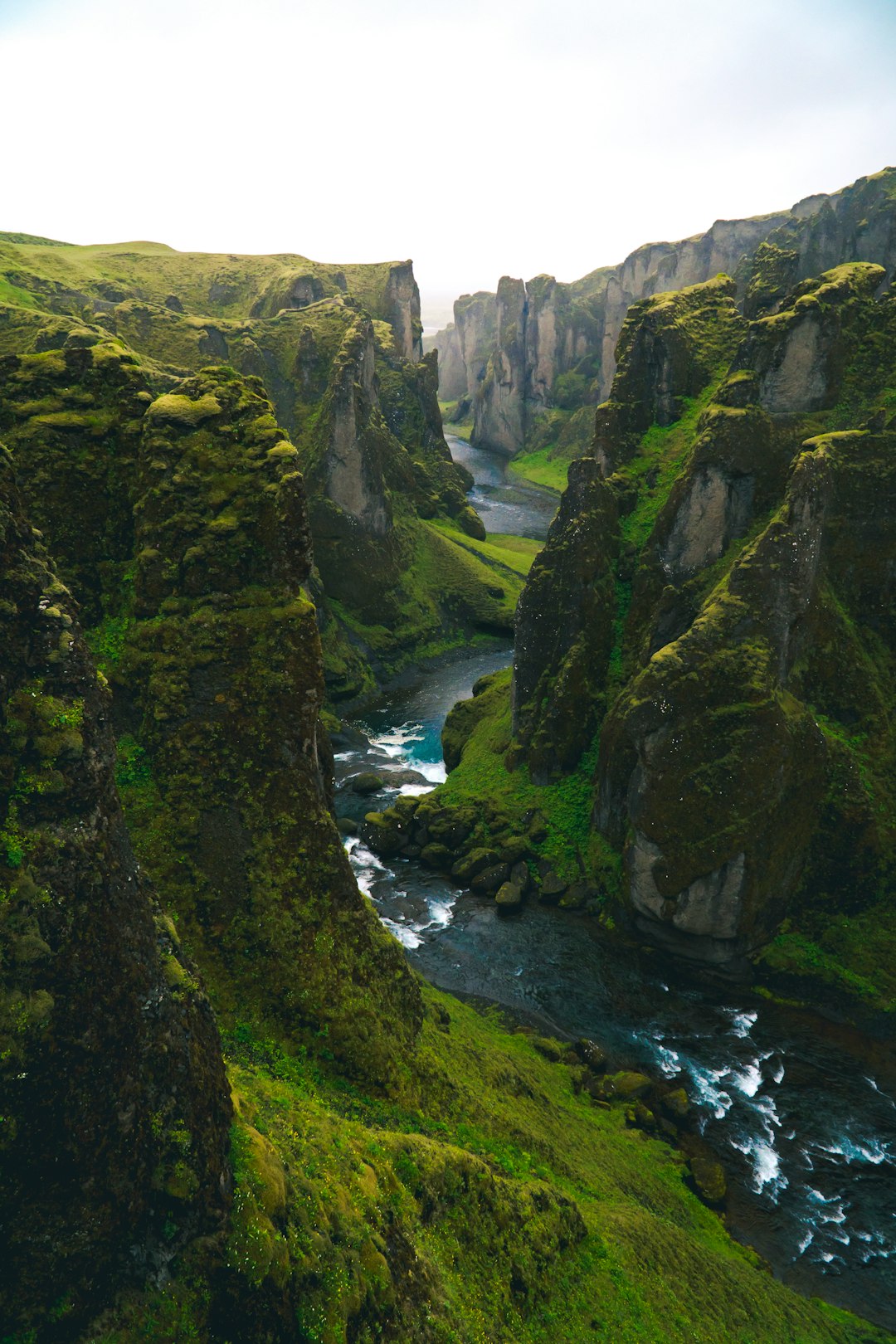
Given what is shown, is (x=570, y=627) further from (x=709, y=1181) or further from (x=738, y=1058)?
(x=709, y=1181)

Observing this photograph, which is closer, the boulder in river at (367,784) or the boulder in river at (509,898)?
the boulder in river at (509,898)

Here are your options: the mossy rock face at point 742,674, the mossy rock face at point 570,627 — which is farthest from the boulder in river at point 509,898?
the mossy rock face at point 570,627

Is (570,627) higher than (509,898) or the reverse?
higher

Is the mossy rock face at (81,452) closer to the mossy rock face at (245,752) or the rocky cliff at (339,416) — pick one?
the mossy rock face at (245,752)

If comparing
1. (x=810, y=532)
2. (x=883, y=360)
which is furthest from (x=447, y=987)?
(x=883, y=360)

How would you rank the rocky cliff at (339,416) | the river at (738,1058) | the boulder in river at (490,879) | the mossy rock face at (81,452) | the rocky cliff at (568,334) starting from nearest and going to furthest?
the mossy rock face at (81,452)
the river at (738,1058)
the boulder in river at (490,879)
the rocky cliff at (339,416)
the rocky cliff at (568,334)

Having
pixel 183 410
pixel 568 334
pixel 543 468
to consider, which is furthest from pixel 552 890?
pixel 568 334

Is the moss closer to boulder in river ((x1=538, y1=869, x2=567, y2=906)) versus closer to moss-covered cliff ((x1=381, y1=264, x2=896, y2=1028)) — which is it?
moss-covered cliff ((x1=381, y1=264, x2=896, y2=1028))
